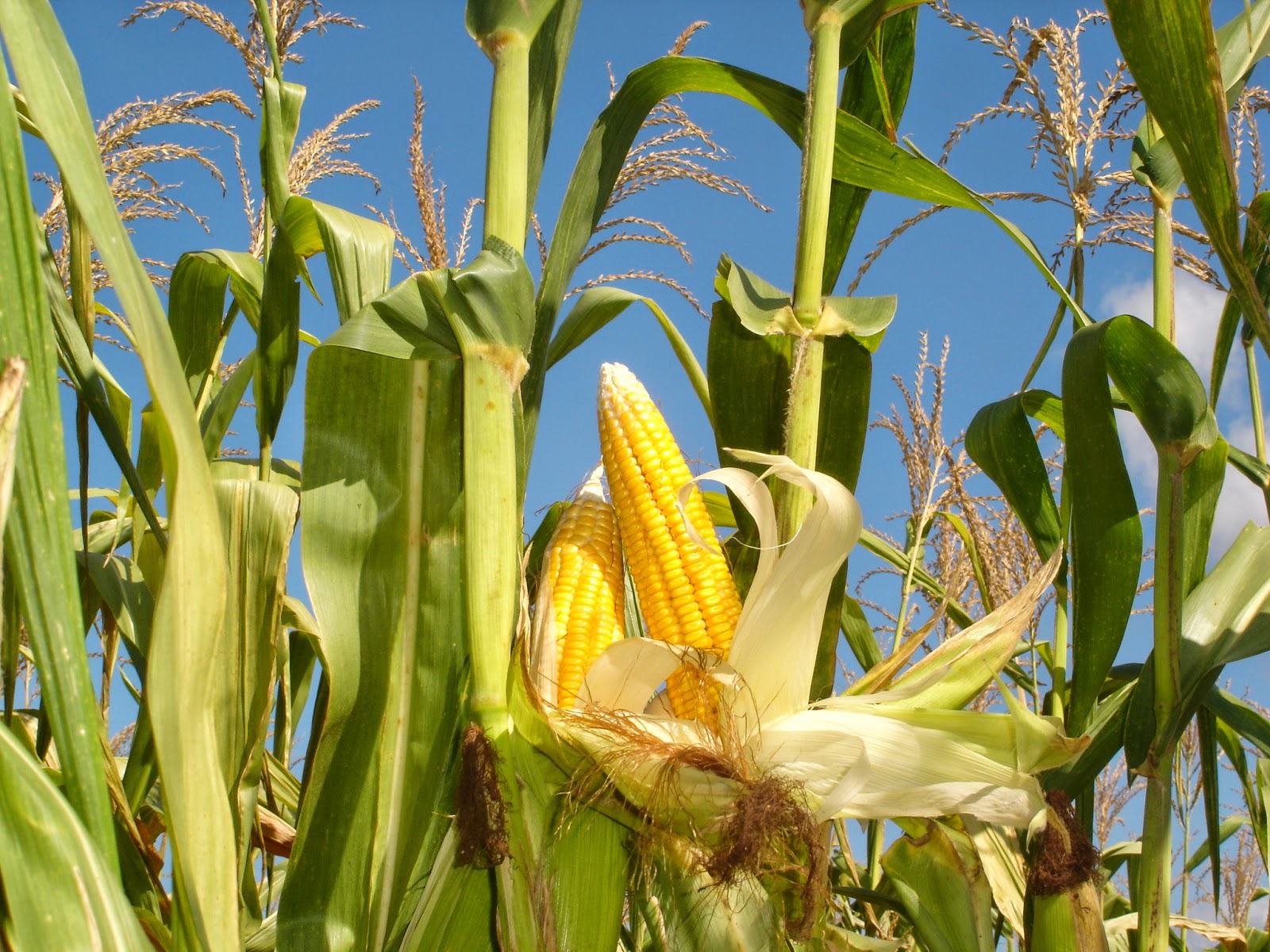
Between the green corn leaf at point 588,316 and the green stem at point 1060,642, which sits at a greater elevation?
the green corn leaf at point 588,316

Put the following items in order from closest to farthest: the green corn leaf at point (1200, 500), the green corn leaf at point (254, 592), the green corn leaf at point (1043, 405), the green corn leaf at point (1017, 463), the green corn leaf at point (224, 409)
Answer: the green corn leaf at point (254, 592) < the green corn leaf at point (1200, 500) < the green corn leaf at point (224, 409) < the green corn leaf at point (1017, 463) < the green corn leaf at point (1043, 405)

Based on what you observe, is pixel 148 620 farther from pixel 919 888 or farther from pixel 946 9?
pixel 946 9

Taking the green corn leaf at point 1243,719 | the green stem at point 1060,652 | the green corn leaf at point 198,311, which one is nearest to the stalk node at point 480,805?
the green corn leaf at point 198,311

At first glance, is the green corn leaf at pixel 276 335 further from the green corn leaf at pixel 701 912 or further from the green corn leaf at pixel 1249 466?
the green corn leaf at pixel 1249 466

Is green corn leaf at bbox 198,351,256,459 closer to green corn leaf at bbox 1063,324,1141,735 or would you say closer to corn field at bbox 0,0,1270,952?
corn field at bbox 0,0,1270,952

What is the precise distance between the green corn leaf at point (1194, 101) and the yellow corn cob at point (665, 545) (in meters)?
0.77

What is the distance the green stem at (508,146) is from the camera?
4.26 ft

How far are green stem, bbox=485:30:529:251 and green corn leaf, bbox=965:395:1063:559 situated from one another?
1.29m

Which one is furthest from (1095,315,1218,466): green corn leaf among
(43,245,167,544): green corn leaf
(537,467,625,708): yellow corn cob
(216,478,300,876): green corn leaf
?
(43,245,167,544): green corn leaf

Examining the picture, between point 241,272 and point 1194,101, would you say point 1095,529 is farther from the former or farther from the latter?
point 241,272

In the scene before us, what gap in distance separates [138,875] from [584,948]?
2.51 ft

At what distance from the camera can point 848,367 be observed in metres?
1.68

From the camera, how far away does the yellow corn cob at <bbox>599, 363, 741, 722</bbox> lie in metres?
1.42

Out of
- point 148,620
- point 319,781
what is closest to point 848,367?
point 319,781
